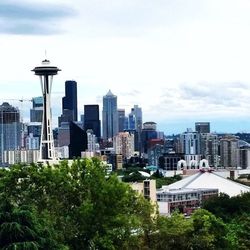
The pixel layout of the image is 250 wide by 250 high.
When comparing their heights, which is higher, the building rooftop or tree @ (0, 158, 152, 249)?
tree @ (0, 158, 152, 249)

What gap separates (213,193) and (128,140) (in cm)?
11299

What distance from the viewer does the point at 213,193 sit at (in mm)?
63469

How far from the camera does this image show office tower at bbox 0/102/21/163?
486 feet

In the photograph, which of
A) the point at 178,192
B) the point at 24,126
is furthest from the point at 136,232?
the point at 24,126

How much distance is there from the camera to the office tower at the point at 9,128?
5827 inches

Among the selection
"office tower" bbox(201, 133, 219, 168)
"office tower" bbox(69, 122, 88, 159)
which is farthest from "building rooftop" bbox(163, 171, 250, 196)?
"office tower" bbox(201, 133, 219, 168)

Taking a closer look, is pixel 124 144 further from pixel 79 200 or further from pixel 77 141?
pixel 79 200

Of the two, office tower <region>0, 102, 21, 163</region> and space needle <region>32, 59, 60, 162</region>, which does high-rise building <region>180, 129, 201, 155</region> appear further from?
space needle <region>32, 59, 60, 162</region>

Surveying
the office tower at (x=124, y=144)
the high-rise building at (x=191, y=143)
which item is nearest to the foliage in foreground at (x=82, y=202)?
the high-rise building at (x=191, y=143)

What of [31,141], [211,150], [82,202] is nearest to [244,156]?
[211,150]

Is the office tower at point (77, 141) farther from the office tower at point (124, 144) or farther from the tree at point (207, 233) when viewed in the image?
the tree at point (207, 233)

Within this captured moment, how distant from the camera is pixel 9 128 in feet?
493

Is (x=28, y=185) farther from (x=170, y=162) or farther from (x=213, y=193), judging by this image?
(x=170, y=162)

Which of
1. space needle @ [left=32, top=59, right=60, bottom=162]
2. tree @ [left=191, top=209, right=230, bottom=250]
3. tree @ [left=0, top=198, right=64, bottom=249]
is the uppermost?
space needle @ [left=32, top=59, right=60, bottom=162]
